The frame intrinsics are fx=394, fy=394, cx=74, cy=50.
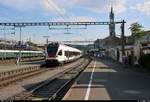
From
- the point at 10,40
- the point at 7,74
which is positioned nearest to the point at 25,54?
the point at 10,40

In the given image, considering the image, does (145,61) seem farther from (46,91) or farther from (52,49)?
(46,91)

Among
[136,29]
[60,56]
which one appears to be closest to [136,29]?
[136,29]

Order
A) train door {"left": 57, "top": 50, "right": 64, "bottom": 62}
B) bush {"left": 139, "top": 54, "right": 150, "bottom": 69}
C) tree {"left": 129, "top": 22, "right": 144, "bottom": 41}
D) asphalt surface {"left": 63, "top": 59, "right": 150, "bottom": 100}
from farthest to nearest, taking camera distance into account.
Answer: tree {"left": 129, "top": 22, "right": 144, "bottom": 41} → train door {"left": 57, "top": 50, "right": 64, "bottom": 62} → bush {"left": 139, "top": 54, "right": 150, "bottom": 69} → asphalt surface {"left": 63, "top": 59, "right": 150, "bottom": 100}

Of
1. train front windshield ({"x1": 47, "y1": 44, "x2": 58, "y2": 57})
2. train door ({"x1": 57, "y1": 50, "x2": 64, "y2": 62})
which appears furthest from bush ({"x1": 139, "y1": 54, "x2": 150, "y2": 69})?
train front windshield ({"x1": 47, "y1": 44, "x2": 58, "y2": 57})

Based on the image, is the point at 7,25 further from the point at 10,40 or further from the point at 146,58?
the point at 10,40

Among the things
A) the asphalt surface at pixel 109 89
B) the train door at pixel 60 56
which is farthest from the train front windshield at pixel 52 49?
the asphalt surface at pixel 109 89

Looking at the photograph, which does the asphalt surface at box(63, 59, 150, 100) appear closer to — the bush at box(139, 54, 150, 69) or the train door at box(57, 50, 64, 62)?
the bush at box(139, 54, 150, 69)

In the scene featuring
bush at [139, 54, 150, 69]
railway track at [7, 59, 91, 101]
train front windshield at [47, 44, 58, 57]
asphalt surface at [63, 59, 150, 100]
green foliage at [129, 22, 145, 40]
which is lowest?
railway track at [7, 59, 91, 101]

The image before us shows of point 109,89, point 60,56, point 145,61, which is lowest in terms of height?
point 109,89

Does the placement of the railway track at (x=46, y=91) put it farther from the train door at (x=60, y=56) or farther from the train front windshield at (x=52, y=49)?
the train door at (x=60, y=56)

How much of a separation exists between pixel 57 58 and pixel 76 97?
35822 mm

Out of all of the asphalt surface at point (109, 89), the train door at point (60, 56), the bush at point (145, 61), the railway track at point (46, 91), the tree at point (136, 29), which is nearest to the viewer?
the asphalt surface at point (109, 89)

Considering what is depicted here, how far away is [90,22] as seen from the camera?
6519cm

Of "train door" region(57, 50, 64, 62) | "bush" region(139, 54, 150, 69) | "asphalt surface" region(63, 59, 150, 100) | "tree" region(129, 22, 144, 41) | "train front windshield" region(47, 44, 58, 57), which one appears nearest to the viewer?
"asphalt surface" region(63, 59, 150, 100)
